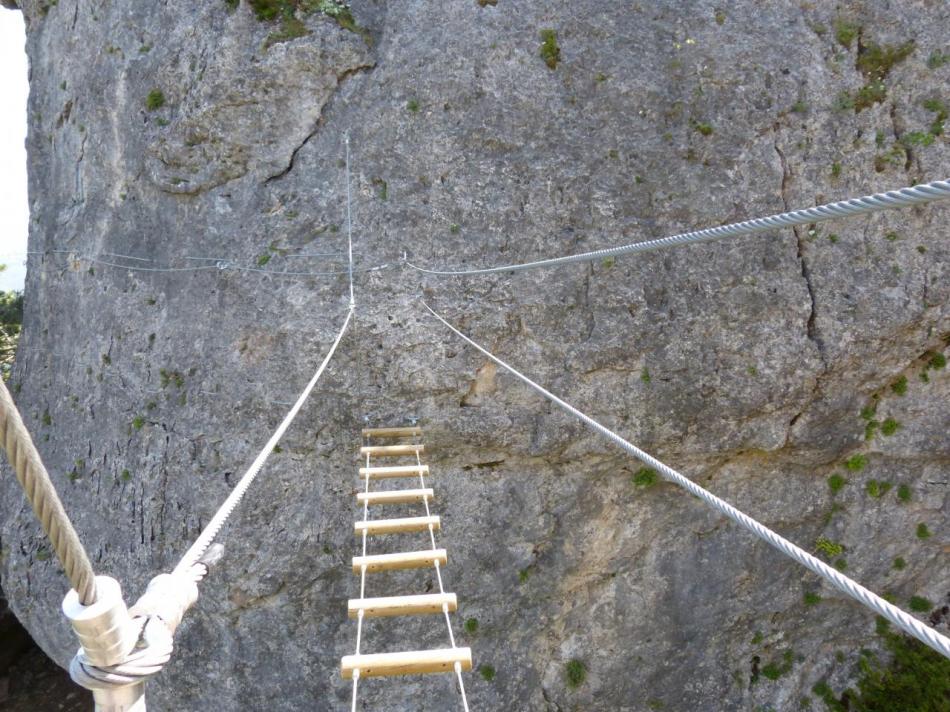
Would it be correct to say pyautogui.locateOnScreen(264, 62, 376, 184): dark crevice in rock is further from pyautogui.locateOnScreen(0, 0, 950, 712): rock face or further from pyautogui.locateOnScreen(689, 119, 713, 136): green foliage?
pyautogui.locateOnScreen(689, 119, 713, 136): green foliage

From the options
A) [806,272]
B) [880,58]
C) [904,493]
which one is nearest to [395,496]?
[806,272]

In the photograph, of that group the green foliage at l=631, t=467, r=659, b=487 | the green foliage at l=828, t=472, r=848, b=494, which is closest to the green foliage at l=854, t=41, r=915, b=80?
the green foliage at l=828, t=472, r=848, b=494

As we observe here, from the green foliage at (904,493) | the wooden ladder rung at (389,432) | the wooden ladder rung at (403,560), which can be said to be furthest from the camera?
the green foliage at (904,493)

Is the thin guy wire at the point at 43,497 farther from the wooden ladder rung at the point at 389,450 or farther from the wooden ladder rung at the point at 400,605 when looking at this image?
the wooden ladder rung at the point at 389,450

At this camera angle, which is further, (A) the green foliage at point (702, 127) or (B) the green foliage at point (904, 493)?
(B) the green foliage at point (904, 493)

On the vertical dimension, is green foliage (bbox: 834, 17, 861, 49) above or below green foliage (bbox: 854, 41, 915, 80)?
above

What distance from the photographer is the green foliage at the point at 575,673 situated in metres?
7.54

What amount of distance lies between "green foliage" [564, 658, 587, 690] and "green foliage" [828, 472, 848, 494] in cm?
381

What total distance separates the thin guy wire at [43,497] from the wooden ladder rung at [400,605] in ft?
7.86

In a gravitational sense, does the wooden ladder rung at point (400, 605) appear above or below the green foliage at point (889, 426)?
above

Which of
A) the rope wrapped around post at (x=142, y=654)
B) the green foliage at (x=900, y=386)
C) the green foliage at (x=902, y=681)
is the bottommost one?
the green foliage at (x=902, y=681)

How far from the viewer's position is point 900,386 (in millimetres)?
7691

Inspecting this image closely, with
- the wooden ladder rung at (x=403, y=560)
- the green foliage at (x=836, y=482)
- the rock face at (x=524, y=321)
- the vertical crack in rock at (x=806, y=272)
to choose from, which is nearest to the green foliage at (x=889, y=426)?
the rock face at (x=524, y=321)

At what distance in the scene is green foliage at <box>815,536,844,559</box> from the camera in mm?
7848
